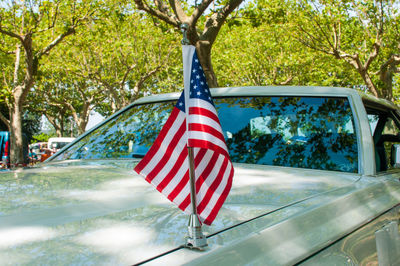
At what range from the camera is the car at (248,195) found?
3.66 feet

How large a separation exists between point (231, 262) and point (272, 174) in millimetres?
1218

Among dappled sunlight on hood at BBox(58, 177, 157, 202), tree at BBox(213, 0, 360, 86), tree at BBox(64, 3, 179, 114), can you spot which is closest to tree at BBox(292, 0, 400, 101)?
tree at BBox(213, 0, 360, 86)

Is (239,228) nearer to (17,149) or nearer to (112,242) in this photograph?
(112,242)

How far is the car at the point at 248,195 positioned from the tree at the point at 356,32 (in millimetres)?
14512

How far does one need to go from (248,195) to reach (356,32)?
59.7 feet

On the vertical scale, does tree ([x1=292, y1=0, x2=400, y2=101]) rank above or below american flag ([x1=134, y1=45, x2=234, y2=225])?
above

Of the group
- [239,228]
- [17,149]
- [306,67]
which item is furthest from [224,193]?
[306,67]

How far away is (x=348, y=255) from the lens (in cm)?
151

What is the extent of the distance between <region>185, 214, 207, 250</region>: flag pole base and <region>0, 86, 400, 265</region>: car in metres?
0.02

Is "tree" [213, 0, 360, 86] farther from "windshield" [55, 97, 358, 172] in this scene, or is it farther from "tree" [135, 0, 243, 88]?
"windshield" [55, 97, 358, 172]

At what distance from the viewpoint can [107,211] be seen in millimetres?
1378

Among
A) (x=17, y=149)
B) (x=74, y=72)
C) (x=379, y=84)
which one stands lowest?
(x=17, y=149)

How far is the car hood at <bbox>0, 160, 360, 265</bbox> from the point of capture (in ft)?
3.44

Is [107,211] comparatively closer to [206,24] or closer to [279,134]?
[279,134]
